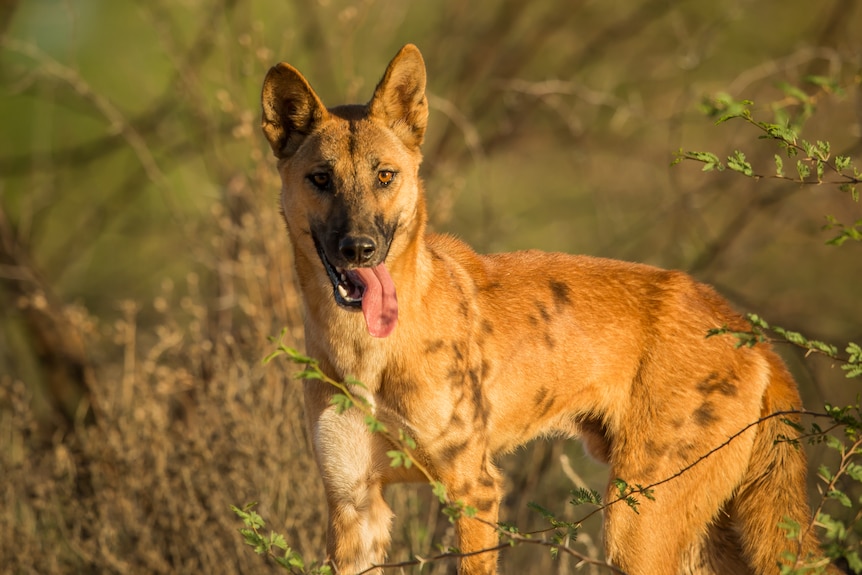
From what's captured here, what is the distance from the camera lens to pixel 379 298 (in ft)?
13.3

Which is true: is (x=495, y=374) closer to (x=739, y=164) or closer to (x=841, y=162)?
(x=739, y=164)

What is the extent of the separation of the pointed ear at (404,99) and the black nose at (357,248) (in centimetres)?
76

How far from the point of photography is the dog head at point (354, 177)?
400 cm

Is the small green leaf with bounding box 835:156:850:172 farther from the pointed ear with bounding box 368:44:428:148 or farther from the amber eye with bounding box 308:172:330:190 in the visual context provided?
the amber eye with bounding box 308:172:330:190

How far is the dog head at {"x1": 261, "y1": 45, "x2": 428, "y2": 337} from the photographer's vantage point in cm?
400

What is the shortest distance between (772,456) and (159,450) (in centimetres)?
317

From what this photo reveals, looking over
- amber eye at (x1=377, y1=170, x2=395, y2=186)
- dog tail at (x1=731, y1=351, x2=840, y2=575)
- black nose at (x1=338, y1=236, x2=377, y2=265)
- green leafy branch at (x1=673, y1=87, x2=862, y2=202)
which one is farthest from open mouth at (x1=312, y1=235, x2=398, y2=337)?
dog tail at (x1=731, y1=351, x2=840, y2=575)

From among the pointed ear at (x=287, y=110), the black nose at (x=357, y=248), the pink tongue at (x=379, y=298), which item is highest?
the pointed ear at (x=287, y=110)

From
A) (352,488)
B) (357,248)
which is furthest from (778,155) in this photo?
(352,488)

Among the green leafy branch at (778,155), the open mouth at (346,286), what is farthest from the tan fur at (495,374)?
the green leafy branch at (778,155)

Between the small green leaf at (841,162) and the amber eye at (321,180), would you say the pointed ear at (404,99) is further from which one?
the small green leaf at (841,162)

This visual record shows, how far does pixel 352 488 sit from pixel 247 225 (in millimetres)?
2513

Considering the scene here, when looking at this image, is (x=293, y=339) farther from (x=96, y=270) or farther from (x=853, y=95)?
(x=96, y=270)

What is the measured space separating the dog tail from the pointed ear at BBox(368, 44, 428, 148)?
184 centimetres
